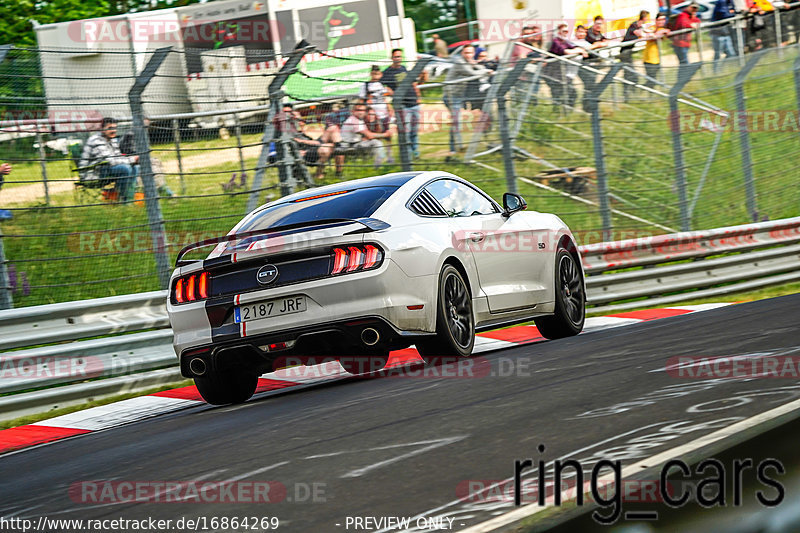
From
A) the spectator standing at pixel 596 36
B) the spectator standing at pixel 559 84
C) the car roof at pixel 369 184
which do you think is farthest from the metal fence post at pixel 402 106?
the spectator standing at pixel 596 36

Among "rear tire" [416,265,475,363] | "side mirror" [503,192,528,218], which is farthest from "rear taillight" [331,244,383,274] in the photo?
"side mirror" [503,192,528,218]

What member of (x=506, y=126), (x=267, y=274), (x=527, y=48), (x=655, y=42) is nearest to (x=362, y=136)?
(x=506, y=126)

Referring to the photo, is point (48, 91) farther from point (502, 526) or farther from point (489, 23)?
point (489, 23)

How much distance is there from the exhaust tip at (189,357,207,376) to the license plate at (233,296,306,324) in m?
0.38

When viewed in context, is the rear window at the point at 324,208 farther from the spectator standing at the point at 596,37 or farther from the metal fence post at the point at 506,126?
the spectator standing at the point at 596,37

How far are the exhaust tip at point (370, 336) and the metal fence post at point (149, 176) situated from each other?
10.5 ft

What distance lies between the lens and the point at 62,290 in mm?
9000

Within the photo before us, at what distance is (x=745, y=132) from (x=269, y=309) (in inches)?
401

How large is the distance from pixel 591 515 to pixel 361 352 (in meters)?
4.55

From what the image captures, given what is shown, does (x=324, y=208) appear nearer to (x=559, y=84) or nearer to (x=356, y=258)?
(x=356, y=258)

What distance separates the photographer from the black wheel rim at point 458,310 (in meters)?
7.14

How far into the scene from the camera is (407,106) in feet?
36.4

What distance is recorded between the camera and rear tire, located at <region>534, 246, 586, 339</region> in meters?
Answer: 8.91

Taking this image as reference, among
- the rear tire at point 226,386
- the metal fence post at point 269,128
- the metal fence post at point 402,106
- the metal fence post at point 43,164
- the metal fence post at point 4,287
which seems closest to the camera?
the rear tire at point 226,386
